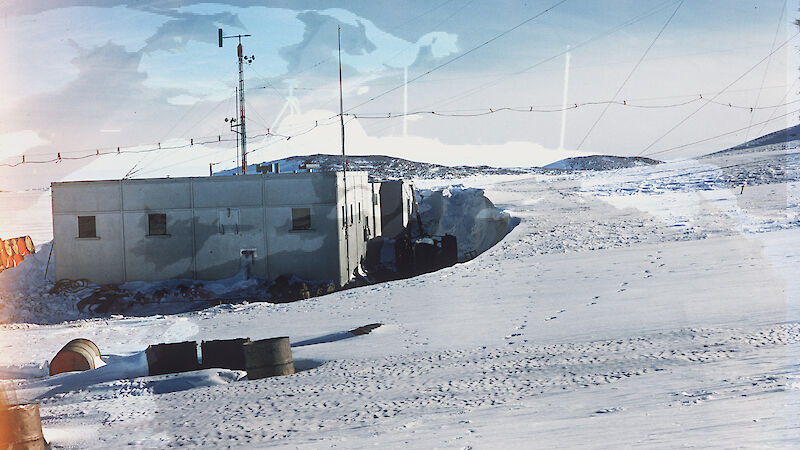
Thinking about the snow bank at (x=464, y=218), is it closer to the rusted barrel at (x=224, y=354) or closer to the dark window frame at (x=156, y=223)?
the dark window frame at (x=156, y=223)

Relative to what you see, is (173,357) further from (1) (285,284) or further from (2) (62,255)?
(2) (62,255)

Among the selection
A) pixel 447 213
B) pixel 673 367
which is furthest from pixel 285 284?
pixel 673 367

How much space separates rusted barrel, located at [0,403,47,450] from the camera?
7613mm

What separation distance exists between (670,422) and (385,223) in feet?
115

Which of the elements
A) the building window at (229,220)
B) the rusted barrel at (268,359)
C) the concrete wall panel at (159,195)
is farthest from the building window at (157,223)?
the rusted barrel at (268,359)

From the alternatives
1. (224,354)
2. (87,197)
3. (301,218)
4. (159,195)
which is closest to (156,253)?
(159,195)

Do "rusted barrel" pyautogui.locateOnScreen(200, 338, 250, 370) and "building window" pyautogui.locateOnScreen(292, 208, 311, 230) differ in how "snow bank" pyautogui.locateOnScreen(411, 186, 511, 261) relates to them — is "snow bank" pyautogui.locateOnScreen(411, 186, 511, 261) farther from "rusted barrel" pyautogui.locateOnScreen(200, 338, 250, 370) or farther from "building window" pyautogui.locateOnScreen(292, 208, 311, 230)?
"rusted barrel" pyautogui.locateOnScreen(200, 338, 250, 370)

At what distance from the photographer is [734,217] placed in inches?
953

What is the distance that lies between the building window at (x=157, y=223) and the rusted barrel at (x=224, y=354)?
18.9 metres

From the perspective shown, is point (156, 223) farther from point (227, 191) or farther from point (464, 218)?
point (464, 218)

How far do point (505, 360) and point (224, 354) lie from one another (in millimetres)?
5621

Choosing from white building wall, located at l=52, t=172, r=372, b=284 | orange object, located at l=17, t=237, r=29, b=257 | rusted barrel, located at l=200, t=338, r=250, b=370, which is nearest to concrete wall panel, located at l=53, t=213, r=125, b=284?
white building wall, located at l=52, t=172, r=372, b=284

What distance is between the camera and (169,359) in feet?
42.7

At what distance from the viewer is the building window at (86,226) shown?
30.7 m
